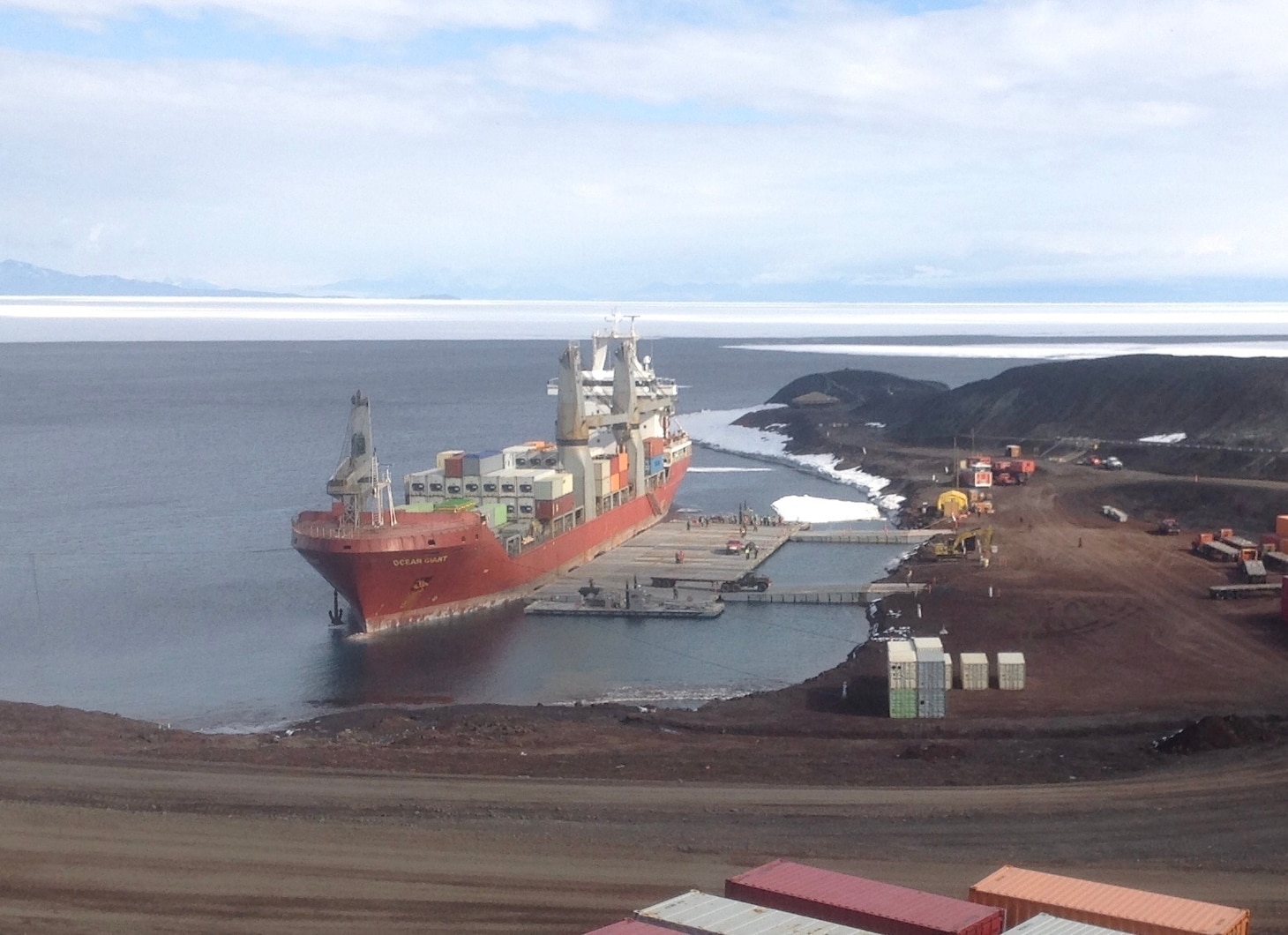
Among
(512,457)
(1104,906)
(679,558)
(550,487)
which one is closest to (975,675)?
(1104,906)

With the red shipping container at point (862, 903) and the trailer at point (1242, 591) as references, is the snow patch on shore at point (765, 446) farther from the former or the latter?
the red shipping container at point (862, 903)

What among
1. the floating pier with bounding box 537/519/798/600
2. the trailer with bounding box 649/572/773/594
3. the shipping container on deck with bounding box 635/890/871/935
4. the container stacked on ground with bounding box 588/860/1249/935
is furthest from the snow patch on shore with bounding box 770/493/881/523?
the shipping container on deck with bounding box 635/890/871/935

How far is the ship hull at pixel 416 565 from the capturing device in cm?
3036

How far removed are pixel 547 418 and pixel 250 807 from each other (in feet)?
244

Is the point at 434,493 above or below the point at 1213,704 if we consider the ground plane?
above

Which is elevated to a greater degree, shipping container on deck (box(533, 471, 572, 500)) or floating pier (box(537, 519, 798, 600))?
shipping container on deck (box(533, 471, 572, 500))

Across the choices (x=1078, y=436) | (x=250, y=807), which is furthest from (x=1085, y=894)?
(x=1078, y=436)

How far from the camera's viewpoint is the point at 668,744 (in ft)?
64.0

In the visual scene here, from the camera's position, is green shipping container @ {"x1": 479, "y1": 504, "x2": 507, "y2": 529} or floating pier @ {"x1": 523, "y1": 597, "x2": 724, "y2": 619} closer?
floating pier @ {"x1": 523, "y1": 597, "x2": 724, "y2": 619}

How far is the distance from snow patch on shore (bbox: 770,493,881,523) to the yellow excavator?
830cm

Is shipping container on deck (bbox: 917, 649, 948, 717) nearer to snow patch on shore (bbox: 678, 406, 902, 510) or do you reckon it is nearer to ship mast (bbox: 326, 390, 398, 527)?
ship mast (bbox: 326, 390, 398, 527)

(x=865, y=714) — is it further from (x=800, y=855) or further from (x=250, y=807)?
(x=250, y=807)

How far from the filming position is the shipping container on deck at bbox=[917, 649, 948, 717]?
2209 cm

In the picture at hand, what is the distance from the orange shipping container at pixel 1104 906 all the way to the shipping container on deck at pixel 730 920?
1.65 meters
